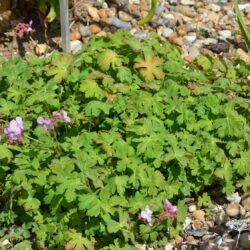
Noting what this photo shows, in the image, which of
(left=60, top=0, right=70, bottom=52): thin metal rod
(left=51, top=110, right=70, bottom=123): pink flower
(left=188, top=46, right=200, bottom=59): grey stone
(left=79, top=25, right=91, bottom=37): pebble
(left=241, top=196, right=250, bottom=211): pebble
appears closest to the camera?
(left=51, top=110, right=70, bottom=123): pink flower

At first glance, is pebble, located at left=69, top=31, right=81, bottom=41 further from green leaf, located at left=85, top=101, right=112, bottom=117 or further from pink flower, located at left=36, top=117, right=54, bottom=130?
pink flower, located at left=36, top=117, right=54, bottom=130

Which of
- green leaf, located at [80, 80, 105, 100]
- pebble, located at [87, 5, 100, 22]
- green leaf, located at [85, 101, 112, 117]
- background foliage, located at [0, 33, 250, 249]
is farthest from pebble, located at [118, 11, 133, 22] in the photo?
green leaf, located at [85, 101, 112, 117]

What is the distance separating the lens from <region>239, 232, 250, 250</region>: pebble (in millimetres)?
3375

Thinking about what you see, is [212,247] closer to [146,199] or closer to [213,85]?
[146,199]

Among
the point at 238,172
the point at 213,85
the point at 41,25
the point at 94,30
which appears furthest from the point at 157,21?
the point at 238,172

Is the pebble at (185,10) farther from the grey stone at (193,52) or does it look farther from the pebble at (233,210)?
the pebble at (233,210)

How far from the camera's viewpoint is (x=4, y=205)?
3.61 meters

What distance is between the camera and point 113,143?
3.51 m

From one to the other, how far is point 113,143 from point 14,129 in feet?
1.68

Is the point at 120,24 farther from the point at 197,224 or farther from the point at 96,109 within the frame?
the point at 197,224

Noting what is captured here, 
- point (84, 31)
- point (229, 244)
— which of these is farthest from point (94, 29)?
point (229, 244)

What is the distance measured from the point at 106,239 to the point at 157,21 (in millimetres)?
2099

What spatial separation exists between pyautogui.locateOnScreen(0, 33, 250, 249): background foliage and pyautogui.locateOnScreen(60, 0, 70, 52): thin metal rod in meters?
0.44

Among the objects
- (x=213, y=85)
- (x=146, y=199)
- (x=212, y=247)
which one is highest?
(x=213, y=85)
